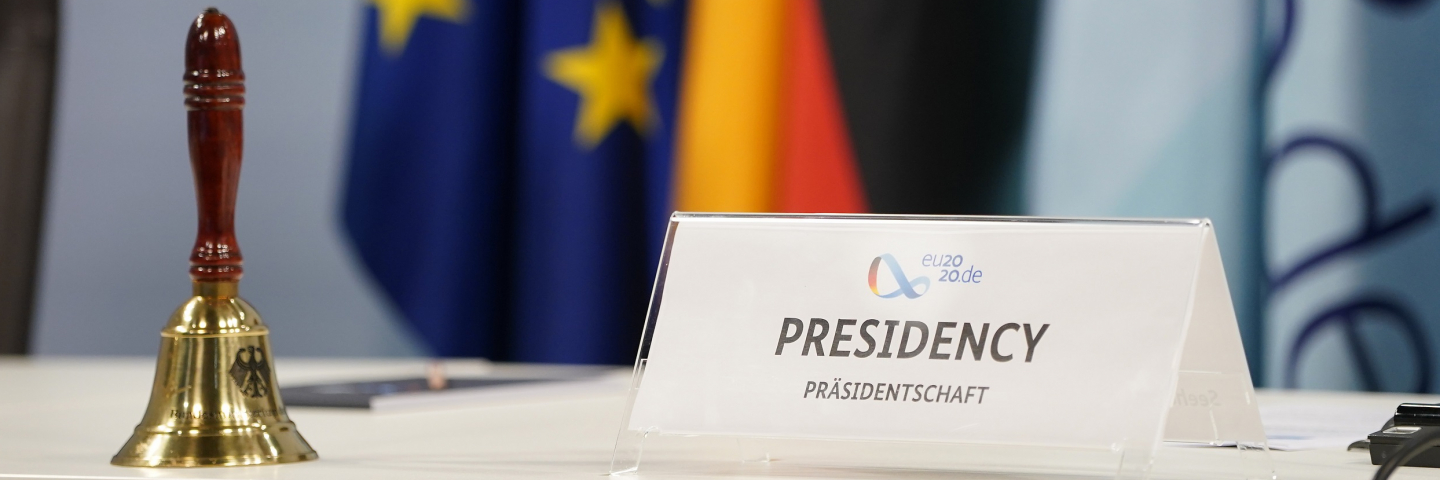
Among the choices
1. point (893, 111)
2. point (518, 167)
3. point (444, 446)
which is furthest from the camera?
point (518, 167)

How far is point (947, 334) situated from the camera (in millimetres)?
475

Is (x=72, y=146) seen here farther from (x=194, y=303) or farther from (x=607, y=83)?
(x=194, y=303)

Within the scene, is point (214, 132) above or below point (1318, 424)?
above

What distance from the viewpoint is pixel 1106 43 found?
1.40 meters

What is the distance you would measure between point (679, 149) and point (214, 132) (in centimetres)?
105

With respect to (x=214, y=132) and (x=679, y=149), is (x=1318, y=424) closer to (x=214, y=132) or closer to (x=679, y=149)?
(x=214, y=132)

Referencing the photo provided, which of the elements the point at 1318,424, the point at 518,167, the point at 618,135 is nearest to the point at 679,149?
the point at 618,135

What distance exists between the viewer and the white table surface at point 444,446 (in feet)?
1.63

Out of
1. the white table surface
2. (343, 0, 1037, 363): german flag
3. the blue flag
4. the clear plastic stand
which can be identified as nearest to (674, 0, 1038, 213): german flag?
(343, 0, 1037, 363): german flag

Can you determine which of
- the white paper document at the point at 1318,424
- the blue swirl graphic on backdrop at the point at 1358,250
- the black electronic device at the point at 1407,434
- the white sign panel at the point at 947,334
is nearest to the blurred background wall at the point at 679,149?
the blue swirl graphic on backdrop at the point at 1358,250

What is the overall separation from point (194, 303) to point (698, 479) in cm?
22

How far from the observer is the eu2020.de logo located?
0.49 meters

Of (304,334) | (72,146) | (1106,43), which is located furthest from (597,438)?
(72,146)

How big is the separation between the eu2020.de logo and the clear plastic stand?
0.01 m
